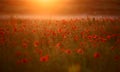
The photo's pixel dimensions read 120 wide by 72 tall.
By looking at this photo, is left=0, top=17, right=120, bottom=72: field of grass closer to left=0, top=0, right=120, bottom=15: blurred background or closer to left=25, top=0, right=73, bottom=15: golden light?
left=25, top=0, right=73, bottom=15: golden light

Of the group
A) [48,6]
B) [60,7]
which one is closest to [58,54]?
[60,7]

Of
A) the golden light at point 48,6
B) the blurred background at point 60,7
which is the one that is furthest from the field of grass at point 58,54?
the blurred background at point 60,7

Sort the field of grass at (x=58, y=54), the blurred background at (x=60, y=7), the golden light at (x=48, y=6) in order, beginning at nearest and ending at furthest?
the field of grass at (x=58, y=54), the blurred background at (x=60, y=7), the golden light at (x=48, y=6)

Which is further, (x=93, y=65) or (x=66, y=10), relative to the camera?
(x=66, y=10)

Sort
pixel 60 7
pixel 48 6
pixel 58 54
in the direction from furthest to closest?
pixel 48 6, pixel 60 7, pixel 58 54

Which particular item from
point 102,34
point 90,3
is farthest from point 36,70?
point 90,3

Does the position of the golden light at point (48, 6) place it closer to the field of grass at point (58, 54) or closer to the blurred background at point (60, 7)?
the blurred background at point (60, 7)

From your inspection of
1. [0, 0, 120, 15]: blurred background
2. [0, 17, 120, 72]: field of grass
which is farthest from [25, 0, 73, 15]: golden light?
[0, 17, 120, 72]: field of grass

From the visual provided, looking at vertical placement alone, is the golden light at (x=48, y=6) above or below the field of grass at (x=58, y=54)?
below

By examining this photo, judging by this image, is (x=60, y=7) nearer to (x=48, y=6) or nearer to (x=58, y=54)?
(x=48, y=6)

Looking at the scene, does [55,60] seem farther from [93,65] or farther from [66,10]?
[66,10]

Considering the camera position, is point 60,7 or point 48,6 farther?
point 48,6
